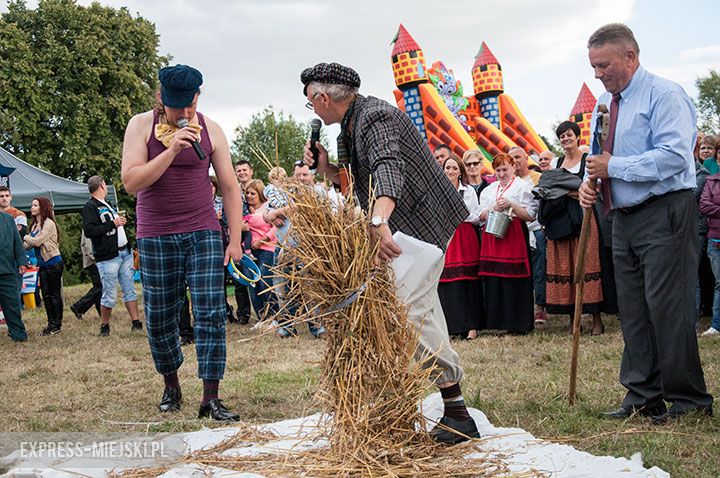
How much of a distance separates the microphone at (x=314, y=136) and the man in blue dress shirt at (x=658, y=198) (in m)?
1.49

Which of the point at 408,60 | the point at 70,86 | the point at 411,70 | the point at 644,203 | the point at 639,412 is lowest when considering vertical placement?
the point at 639,412

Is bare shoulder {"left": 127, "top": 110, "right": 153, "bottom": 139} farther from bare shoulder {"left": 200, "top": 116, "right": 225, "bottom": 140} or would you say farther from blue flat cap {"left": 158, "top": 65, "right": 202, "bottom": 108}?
bare shoulder {"left": 200, "top": 116, "right": 225, "bottom": 140}

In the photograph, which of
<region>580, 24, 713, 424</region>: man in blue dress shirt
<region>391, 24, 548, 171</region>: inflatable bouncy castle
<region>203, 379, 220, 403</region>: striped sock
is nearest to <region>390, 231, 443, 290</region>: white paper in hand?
<region>580, 24, 713, 424</region>: man in blue dress shirt

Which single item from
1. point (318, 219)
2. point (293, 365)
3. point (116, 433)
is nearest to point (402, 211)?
point (318, 219)

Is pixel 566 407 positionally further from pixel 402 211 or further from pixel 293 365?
pixel 293 365

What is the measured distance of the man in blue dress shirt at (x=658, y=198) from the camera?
4164 millimetres

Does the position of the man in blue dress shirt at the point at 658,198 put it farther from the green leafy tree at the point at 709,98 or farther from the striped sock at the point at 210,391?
the green leafy tree at the point at 709,98

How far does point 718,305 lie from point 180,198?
5.12 metres

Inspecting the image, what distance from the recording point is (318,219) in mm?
3479

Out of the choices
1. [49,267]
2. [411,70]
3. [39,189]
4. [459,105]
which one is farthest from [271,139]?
[459,105]

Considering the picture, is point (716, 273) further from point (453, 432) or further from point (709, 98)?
point (709, 98)

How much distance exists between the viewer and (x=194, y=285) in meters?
4.84

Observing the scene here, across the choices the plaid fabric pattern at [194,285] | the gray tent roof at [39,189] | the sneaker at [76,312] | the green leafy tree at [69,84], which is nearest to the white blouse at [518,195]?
the plaid fabric pattern at [194,285]

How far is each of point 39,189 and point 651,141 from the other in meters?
13.4
